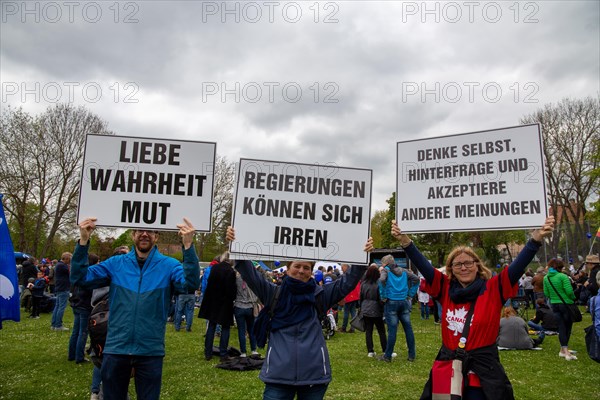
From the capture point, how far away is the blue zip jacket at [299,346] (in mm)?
3775

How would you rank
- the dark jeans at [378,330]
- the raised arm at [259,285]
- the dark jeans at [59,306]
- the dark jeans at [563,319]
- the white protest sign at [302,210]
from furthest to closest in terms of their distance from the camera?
the dark jeans at [59,306] < the dark jeans at [378,330] < the dark jeans at [563,319] < the white protest sign at [302,210] < the raised arm at [259,285]

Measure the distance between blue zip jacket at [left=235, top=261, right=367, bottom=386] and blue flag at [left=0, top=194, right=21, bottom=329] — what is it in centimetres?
365

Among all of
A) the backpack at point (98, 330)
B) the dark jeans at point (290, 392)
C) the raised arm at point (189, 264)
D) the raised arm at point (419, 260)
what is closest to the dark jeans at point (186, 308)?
the backpack at point (98, 330)

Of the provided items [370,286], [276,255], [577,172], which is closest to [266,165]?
[276,255]

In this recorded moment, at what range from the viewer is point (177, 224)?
180 inches

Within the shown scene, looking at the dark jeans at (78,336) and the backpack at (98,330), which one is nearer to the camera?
the backpack at (98,330)

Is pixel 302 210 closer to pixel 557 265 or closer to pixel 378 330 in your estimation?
pixel 378 330

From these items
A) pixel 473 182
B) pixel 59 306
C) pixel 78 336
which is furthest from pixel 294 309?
pixel 59 306

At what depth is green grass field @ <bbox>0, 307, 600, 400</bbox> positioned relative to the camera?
23.7 feet

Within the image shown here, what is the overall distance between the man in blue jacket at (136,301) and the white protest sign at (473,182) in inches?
96.5

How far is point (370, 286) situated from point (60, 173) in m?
33.0

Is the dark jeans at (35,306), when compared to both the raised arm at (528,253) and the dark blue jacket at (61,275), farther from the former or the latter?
the raised arm at (528,253)

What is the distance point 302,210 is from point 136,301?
180cm

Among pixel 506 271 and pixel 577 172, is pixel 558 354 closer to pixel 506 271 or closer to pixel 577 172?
pixel 506 271
